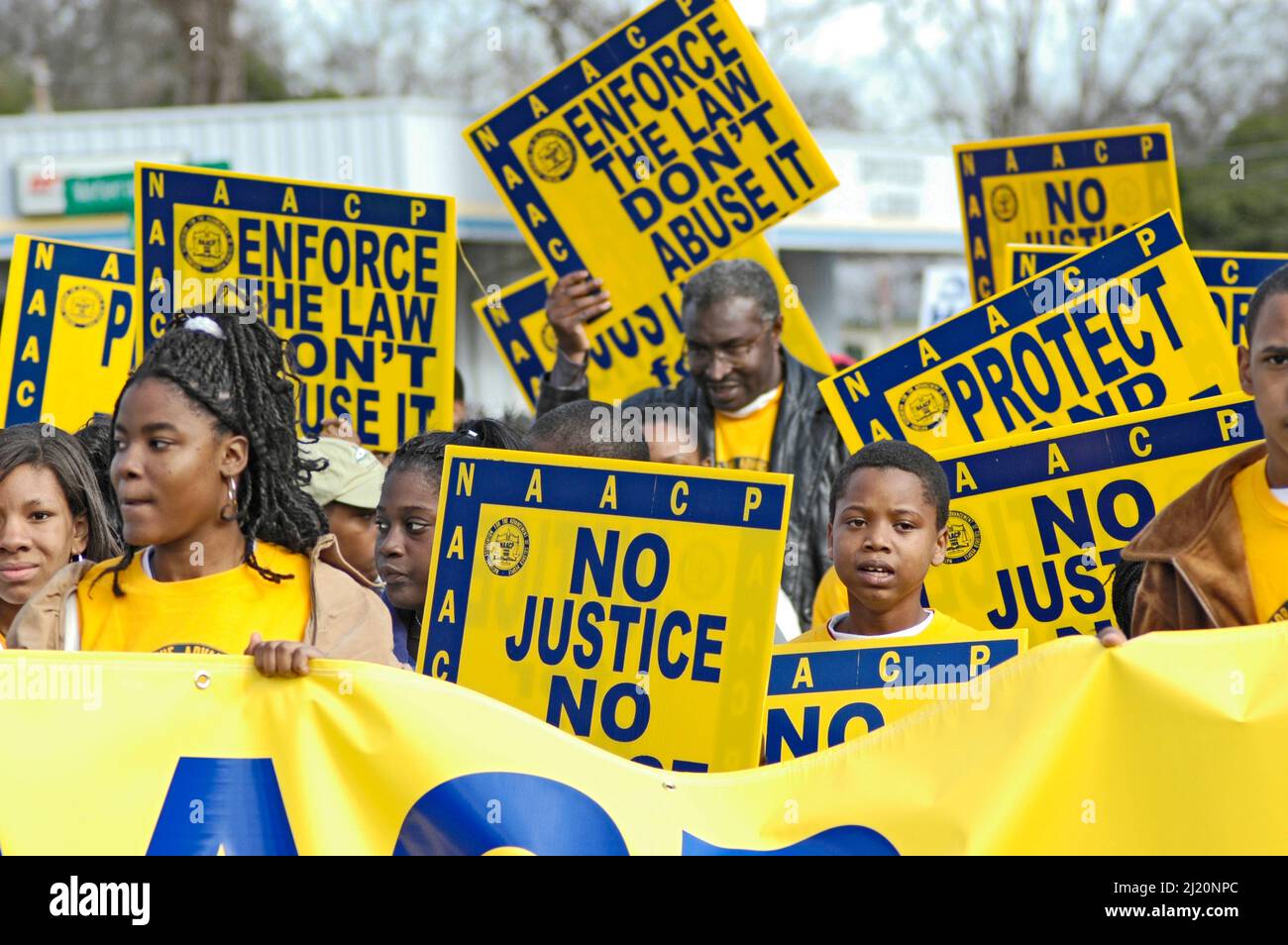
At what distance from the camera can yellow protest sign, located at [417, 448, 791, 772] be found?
3.91 m

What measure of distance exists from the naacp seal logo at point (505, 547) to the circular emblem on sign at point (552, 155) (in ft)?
9.93

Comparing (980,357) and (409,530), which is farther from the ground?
(980,357)

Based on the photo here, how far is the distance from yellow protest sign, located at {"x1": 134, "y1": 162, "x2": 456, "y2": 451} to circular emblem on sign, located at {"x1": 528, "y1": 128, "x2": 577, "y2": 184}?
63 cm

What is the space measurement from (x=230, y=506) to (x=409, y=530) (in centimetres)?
85

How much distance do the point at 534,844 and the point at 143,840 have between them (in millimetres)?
675

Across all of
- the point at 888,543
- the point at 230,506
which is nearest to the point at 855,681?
the point at 888,543

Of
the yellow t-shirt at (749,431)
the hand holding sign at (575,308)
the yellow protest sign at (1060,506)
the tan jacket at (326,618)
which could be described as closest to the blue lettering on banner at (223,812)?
the tan jacket at (326,618)

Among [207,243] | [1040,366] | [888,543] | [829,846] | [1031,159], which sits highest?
[1031,159]

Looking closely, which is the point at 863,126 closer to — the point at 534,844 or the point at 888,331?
the point at 888,331

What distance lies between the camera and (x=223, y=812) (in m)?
3.37

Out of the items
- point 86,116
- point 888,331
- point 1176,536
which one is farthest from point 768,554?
point 888,331

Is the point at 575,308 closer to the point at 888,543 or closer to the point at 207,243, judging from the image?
the point at 207,243
